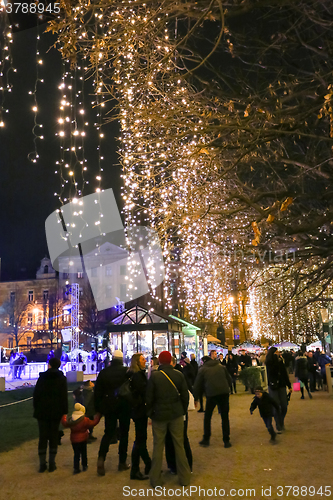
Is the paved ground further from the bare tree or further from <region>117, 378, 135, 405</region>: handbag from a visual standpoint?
the bare tree

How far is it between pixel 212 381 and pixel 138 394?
2243mm

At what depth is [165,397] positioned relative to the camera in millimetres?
5719

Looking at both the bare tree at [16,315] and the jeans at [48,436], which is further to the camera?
the bare tree at [16,315]

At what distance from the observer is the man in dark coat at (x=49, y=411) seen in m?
6.46

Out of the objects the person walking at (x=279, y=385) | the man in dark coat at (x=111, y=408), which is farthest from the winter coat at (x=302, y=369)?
the man in dark coat at (x=111, y=408)

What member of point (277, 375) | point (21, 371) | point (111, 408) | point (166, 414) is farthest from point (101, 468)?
point (21, 371)

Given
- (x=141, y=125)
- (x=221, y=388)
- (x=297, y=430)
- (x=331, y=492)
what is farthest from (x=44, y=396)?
(x=141, y=125)

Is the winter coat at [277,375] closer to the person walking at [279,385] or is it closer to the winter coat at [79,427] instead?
the person walking at [279,385]

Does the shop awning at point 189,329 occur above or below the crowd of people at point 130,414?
above

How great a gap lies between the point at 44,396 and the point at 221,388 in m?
3.17

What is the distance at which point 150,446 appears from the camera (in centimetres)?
809

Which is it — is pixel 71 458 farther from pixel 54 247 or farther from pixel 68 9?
pixel 54 247

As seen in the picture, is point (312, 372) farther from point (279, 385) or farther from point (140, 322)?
point (279, 385)

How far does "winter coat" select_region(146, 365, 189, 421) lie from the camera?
5.68 meters
